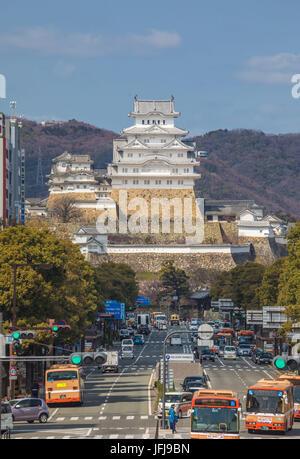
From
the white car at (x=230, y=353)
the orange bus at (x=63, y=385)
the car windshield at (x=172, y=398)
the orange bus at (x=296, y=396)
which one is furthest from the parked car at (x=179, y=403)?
the white car at (x=230, y=353)

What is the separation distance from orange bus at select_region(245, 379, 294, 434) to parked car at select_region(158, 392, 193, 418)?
25.9 feet

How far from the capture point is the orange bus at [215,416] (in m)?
38.4

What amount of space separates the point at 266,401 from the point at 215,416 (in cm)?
476

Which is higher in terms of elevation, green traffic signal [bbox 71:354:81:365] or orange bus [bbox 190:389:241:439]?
green traffic signal [bbox 71:354:81:365]

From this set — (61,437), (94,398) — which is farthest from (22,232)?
(61,437)

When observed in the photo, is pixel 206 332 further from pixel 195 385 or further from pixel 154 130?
pixel 154 130

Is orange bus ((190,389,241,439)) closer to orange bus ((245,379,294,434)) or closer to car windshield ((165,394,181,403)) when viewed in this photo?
orange bus ((245,379,294,434))

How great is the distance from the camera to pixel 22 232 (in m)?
68.4

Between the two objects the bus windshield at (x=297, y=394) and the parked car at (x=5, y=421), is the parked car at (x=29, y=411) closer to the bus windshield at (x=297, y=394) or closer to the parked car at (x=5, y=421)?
the parked car at (x=5, y=421)

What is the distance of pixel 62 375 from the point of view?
184 ft

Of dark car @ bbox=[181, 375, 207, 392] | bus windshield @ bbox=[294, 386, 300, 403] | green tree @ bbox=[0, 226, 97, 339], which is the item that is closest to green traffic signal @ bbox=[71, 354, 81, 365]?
bus windshield @ bbox=[294, 386, 300, 403]

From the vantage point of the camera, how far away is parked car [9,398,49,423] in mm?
49094
